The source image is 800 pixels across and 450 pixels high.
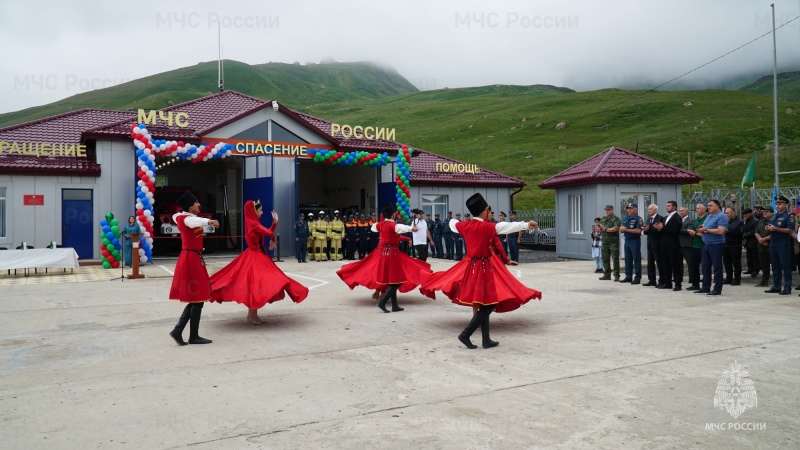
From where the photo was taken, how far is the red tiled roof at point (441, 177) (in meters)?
27.9

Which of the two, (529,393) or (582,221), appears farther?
(582,221)

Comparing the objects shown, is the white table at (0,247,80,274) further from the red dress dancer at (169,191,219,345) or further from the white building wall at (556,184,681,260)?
the white building wall at (556,184,681,260)

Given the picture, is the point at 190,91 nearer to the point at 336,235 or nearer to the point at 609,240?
the point at 336,235

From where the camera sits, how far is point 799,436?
450cm

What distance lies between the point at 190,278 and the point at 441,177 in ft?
69.4

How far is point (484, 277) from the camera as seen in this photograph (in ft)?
26.1

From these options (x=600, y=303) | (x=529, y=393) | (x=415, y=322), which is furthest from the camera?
(x=600, y=303)

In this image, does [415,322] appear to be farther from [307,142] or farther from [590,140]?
[590,140]

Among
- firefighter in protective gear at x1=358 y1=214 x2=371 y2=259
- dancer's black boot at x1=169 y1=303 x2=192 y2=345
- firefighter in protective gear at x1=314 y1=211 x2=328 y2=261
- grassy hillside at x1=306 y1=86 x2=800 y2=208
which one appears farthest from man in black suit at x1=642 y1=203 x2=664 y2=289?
grassy hillside at x1=306 y1=86 x2=800 y2=208

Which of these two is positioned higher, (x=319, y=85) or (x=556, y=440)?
(x=319, y=85)

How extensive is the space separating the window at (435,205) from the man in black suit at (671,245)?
15.1m

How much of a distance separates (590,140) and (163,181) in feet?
182

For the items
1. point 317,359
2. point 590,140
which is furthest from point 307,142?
point 590,140

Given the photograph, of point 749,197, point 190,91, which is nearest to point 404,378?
point 749,197
